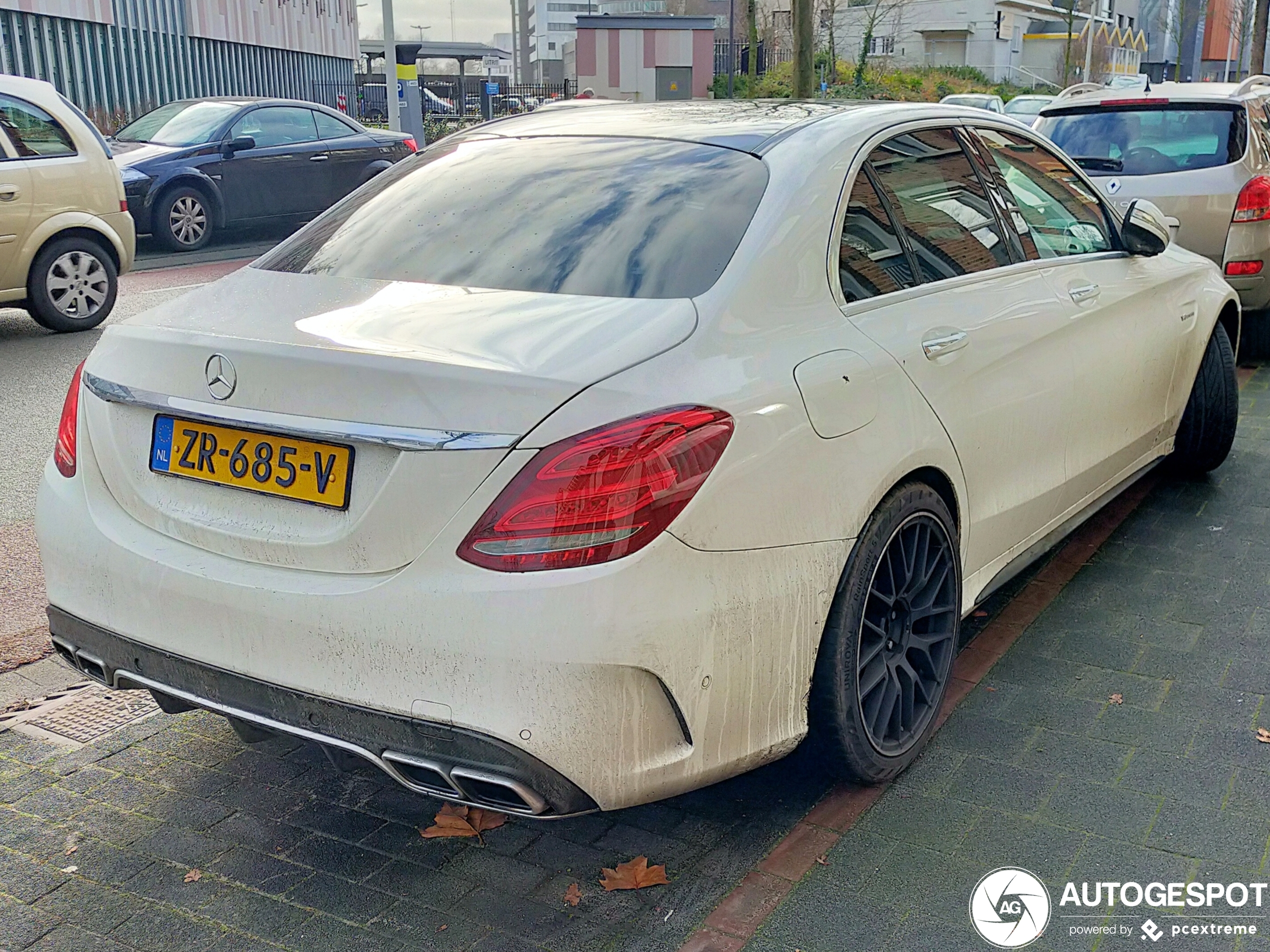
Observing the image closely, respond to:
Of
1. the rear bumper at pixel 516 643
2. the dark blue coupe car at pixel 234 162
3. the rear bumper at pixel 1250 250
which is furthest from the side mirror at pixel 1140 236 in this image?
the dark blue coupe car at pixel 234 162

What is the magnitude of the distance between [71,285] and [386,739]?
7931mm

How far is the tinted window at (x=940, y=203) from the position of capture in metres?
3.47

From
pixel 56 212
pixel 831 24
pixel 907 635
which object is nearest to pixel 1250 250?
pixel 907 635

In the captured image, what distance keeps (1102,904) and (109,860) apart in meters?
2.17

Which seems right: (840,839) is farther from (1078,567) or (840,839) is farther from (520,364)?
(1078,567)

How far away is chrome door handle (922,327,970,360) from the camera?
325 cm

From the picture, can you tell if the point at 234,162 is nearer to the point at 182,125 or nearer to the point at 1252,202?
the point at 182,125

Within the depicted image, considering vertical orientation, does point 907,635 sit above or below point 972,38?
below

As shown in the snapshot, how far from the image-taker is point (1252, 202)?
7.68 metres

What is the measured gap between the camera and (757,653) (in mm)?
2662

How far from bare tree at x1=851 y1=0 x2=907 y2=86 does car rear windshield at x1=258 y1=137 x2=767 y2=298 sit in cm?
4190

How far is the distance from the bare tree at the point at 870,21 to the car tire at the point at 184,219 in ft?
107

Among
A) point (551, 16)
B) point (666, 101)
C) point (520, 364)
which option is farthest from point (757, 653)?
point (551, 16)

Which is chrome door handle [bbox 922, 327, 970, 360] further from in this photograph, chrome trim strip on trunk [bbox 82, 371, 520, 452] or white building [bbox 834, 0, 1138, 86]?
white building [bbox 834, 0, 1138, 86]
